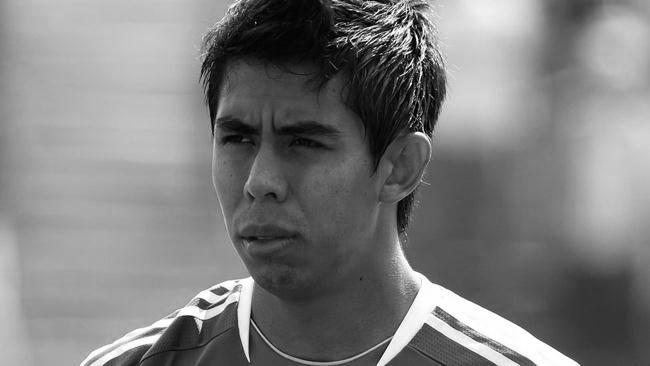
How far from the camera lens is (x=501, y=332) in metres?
3.21

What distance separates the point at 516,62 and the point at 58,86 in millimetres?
2849

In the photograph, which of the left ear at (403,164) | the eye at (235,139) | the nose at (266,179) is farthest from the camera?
the left ear at (403,164)

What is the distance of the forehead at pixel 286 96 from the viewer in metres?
3.06

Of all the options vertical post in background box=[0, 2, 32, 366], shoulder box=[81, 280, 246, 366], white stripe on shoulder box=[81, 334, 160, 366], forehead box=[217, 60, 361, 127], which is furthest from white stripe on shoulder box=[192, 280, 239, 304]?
vertical post in background box=[0, 2, 32, 366]

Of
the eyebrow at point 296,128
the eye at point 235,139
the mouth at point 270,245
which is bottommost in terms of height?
the mouth at point 270,245

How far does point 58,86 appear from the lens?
25.5ft

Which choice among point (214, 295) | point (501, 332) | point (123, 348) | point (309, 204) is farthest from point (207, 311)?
point (501, 332)

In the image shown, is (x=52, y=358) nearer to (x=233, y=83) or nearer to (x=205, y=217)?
(x=205, y=217)

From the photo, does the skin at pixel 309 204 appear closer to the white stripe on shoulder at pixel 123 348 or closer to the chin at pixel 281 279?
the chin at pixel 281 279

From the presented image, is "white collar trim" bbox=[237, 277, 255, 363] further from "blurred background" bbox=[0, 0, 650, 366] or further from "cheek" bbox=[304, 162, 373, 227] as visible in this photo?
"blurred background" bbox=[0, 0, 650, 366]

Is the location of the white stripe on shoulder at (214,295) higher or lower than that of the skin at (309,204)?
lower

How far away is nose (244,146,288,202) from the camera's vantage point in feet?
9.94

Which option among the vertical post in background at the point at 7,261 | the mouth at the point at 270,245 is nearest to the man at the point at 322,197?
the mouth at the point at 270,245

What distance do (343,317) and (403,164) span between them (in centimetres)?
43
